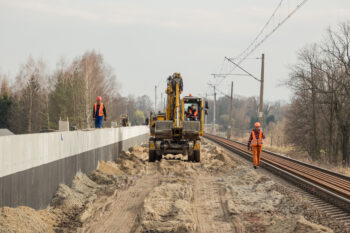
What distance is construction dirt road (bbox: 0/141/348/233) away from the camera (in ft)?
23.8

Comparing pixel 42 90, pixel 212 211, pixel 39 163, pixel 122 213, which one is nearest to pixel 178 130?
pixel 212 211

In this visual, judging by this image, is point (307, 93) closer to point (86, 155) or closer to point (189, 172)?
point (189, 172)

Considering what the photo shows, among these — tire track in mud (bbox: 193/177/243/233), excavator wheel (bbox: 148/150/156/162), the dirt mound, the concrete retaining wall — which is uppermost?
the concrete retaining wall

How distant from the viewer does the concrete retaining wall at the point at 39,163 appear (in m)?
7.07

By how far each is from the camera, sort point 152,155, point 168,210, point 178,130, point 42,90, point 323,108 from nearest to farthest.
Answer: point 168,210, point 178,130, point 152,155, point 323,108, point 42,90

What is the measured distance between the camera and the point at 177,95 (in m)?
18.4

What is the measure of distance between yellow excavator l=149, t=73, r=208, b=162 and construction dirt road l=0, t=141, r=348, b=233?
3.98 metres

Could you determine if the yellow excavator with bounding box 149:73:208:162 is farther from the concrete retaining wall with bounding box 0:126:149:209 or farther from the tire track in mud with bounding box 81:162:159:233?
the tire track in mud with bounding box 81:162:159:233

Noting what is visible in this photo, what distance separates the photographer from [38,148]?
28.2 ft

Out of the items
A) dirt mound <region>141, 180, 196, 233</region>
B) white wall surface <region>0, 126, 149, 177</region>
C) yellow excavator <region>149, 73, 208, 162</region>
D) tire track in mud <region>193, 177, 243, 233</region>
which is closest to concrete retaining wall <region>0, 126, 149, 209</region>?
white wall surface <region>0, 126, 149, 177</region>

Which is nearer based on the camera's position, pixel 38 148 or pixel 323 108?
pixel 38 148

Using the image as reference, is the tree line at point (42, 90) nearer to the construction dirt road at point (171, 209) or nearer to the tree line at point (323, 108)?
the tree line at point (323, 108)

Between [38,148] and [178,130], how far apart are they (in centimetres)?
1016

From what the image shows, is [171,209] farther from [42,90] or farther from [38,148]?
[42,90]
